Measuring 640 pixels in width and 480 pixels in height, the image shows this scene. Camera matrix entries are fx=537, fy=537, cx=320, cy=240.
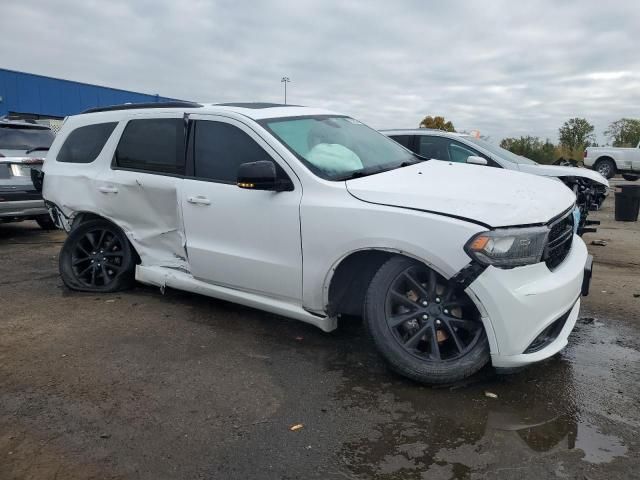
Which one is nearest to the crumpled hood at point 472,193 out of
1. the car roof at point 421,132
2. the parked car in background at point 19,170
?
the car roof at point 421,132

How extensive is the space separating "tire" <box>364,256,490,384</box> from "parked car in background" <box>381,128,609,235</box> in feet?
15.2

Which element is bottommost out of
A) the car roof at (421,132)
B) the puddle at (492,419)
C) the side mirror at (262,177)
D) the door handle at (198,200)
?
the puddle at (492,419)

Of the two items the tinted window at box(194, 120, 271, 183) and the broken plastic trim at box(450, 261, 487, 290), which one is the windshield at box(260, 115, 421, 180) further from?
the broken plastic trim at box(450, 261, 487, 290)

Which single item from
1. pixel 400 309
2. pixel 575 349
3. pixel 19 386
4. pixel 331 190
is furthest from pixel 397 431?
pixel 19 386

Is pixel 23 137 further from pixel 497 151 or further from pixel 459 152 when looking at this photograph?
pixel 497 151

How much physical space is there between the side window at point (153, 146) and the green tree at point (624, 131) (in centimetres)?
4681

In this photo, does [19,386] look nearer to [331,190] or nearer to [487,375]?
[331,190]

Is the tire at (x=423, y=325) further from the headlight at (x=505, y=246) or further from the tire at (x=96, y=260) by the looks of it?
the tire at (x=96, y=260)

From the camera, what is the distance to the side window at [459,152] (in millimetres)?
7965

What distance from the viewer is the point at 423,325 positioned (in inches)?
126

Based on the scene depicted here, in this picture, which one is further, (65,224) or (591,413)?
(65,224)

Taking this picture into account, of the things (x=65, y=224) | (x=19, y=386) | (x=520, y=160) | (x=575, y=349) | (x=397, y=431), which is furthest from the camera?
(x=520, y=160)

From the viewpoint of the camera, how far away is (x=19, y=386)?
3.29 meters

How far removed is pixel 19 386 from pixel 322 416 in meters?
1.89
